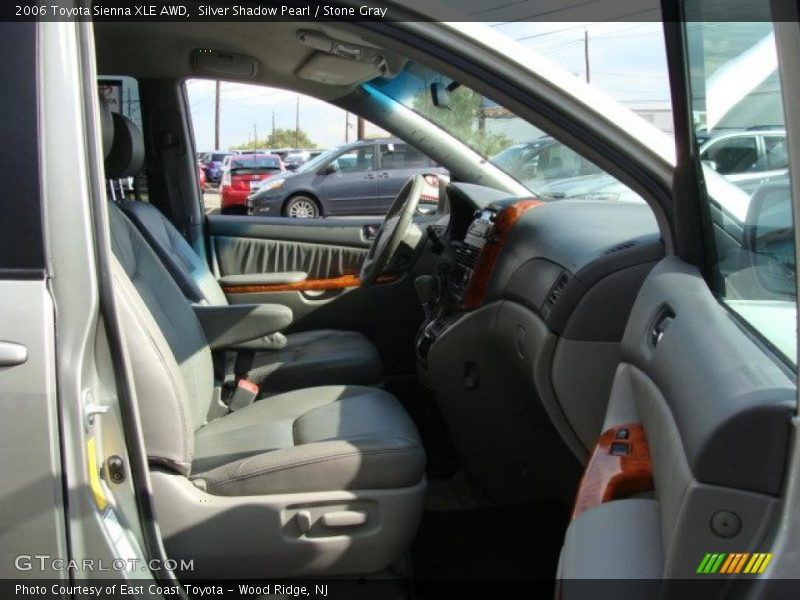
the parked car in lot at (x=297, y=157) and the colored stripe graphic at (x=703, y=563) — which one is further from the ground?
the colored stripe graphic at (x=703, y=563)

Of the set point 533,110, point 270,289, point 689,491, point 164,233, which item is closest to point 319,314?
point 270,289

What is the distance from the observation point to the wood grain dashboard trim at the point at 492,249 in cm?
268

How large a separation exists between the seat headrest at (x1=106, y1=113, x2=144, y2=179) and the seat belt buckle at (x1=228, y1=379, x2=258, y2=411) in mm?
825

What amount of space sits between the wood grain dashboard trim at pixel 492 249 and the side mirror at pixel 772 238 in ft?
4.16

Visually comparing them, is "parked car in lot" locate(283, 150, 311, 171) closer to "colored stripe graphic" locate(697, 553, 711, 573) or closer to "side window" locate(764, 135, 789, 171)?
"side window" locate(764, 135, 789, 171)

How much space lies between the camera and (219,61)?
3.53 meters

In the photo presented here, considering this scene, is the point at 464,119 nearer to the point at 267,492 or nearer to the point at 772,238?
the point at 267,492

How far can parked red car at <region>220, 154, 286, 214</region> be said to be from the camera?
1392 cm

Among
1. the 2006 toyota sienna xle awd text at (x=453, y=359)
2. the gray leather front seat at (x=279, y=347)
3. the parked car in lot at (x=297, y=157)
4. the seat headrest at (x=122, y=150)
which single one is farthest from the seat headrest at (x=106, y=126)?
the parked car in lot at (x=297, y=157)

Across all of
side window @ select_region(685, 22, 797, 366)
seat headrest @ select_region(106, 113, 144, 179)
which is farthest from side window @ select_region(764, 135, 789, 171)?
seat headrest @ select_region(106, 113, 144, 179)

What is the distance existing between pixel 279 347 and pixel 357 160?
842 centimetres

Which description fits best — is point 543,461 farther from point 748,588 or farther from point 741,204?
point 748,588

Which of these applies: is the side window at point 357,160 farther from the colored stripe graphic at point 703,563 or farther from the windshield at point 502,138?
the colored stripe graphic at point 703,563

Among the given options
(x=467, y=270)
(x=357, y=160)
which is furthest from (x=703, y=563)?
(x=357, y=160)
